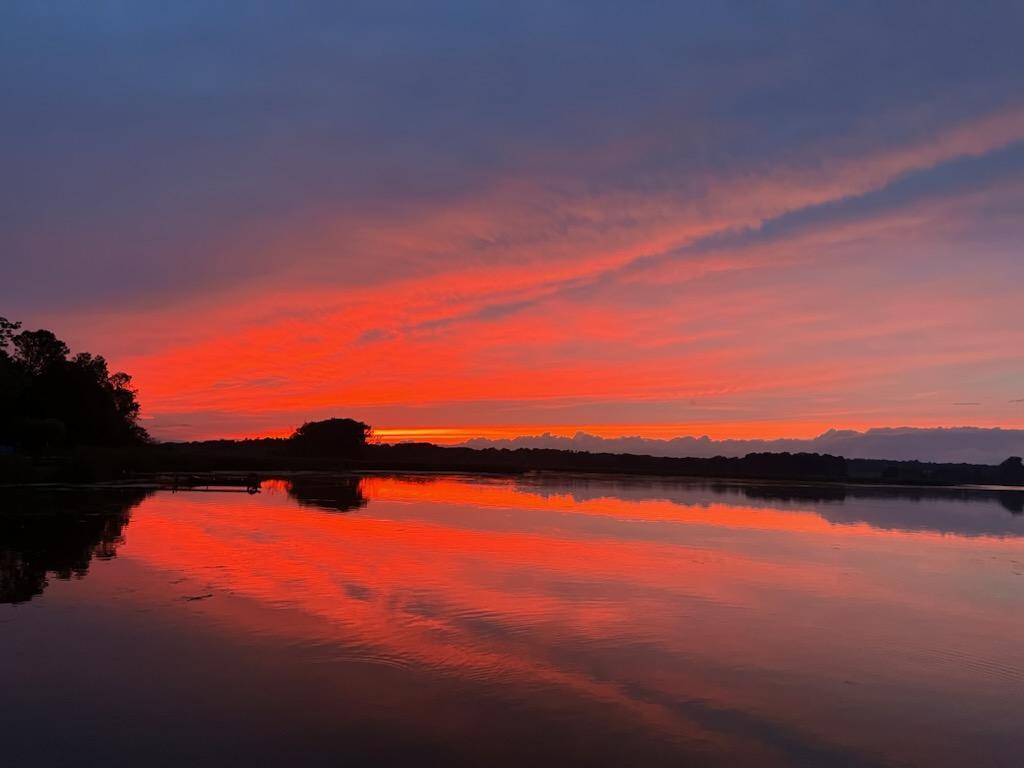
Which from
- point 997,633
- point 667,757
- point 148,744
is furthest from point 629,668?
point 997,633

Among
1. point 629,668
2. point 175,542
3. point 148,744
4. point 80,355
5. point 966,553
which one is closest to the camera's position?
point 148,744

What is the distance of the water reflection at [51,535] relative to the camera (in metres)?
19.5

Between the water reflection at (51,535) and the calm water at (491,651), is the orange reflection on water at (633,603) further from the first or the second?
the water reflection at (51,535)

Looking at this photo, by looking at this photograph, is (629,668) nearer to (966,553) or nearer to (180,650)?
(180,650)

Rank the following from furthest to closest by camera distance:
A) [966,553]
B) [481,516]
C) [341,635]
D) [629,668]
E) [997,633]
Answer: [481,516], [966,553], [997,633], [341,635], [629,668]

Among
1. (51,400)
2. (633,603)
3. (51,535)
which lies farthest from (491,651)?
(51,400)

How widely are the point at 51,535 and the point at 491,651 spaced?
2068cm

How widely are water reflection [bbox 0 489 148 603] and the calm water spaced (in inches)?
8.0

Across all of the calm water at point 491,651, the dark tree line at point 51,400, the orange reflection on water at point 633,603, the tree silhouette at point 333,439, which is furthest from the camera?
the tree silhouette at point 333,439

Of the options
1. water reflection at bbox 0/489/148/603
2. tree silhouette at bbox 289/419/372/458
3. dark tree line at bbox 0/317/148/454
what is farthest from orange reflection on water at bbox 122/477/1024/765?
tree silhouette at bbox 289/419/372/458

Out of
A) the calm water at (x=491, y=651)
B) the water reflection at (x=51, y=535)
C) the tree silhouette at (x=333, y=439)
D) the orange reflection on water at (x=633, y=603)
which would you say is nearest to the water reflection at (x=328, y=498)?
the orange reflection on water at (x=633, y=603)

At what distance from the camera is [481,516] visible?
4012 cm

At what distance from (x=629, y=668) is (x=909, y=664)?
5796 millimetres

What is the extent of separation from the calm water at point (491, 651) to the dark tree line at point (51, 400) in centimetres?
4223
